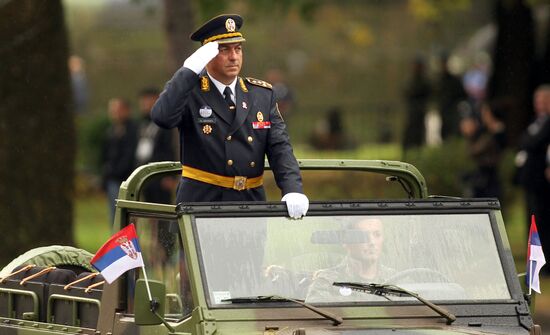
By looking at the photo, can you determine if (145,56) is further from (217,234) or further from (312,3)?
(217,234)

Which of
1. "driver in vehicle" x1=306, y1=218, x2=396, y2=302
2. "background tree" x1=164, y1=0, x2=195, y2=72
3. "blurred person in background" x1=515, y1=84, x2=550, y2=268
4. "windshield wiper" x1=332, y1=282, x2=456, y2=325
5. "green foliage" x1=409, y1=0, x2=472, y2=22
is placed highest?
"green foliage" x1=409, y1=0, x2=472, y2=22

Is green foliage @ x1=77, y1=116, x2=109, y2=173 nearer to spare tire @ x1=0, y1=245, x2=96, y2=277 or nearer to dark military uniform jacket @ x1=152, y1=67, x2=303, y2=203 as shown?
spare tire @ x1=0, y1=245, x2=96, y2=277

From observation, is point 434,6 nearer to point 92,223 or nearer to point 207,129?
point 92,223

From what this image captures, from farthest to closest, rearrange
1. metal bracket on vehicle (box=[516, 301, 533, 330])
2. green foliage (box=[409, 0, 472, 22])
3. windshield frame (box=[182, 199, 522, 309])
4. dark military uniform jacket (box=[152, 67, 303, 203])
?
green foliage (box=[409, 0, 472, 22]), dark military uniform jacket (box=[152, 67, 303, 203]), metal bracket on vehicle (box=[516, 301, 533, 330]), windshield frame (box=[182, 199, 522, 309])

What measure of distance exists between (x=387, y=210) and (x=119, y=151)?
11.8m

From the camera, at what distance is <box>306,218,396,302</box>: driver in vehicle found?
8422 mm

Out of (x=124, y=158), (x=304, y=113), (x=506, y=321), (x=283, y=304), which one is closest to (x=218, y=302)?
(x=283, y=304)

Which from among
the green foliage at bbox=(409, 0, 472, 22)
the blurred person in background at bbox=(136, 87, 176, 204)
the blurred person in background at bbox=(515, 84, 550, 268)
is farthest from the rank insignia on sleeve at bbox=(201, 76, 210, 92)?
the green foliage at bbox=(409, 0, 472, 22)

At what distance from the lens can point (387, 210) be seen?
8.80m

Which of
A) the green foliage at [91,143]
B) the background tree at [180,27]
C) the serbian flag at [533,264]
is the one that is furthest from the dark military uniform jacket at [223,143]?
the green foliage at [91,143]

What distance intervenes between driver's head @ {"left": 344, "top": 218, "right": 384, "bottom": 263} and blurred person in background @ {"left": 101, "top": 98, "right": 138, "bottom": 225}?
Answer: 11543 millimetres

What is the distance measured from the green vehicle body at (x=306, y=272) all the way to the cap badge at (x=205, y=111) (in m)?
0.64

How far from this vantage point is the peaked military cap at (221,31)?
9.45 metres

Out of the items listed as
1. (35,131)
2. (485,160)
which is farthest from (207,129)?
(485,160)
